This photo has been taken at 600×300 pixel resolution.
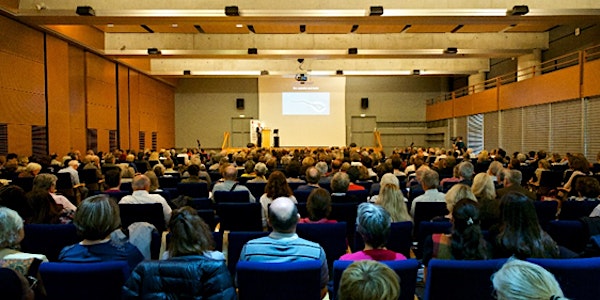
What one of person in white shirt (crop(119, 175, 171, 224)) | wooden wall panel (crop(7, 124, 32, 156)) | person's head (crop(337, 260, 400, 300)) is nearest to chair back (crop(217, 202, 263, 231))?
person in white shirt (crop(119, 175, 171, 224))

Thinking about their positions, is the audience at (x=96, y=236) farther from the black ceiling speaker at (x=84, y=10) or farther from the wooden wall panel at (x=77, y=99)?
the wooden wall panel at (x=77, y=99)

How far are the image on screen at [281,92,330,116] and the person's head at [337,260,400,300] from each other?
27965 millimetres

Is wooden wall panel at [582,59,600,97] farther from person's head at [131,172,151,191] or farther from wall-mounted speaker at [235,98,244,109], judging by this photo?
wall-mounted speaker at [235,98,244,109]

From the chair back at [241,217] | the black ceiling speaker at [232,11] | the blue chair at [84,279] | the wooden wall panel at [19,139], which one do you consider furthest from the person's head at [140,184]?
the wooden wall panel at [19,139]

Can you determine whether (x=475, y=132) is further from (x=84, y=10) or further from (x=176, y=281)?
(x=176, y=281)

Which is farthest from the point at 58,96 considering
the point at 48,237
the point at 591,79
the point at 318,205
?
the point at 591,79

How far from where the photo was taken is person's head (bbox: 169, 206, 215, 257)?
270 cm

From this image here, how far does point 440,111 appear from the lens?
27.9m

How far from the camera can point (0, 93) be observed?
13.1 metres

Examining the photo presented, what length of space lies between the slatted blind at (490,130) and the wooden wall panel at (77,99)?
52.1 feet

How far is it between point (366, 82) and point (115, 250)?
2853 cm

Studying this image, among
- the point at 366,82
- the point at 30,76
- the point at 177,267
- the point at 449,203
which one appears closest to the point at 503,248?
the point at 449,203

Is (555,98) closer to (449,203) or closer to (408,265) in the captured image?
(449,203)

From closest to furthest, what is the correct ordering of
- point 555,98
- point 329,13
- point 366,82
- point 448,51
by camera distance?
point 329,13
point 555,98
point 448,51
point 366,82
